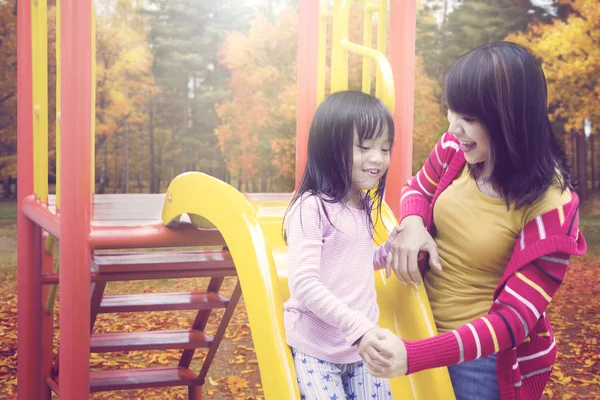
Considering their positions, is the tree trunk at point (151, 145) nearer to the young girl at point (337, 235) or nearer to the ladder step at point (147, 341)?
the ladder step at point (147, 341)

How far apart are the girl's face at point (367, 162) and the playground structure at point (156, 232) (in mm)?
352

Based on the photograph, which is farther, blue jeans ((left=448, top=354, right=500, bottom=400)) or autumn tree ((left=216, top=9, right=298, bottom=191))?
autumn tree ((left=216, top=9, right=298, bottom=191))

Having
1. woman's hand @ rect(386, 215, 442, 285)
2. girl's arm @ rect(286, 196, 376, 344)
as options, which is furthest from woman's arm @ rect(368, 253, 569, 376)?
woman's hand @ rect(386, 215, 442, 285)

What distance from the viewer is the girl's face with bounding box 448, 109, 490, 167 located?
1676mm

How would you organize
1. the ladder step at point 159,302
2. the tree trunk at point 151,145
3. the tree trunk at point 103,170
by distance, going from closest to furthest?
the ladder step at point 159,302, the tree trunk at point 103,170, the tree trunk at point 151,145

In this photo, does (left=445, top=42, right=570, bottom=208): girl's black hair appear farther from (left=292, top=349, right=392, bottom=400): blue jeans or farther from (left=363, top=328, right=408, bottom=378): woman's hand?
(left=292, top=349, right=392, bottom=400): blue jeans

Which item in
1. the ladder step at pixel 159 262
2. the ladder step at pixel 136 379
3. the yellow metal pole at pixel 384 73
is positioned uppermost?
the yellow metal pole at pixel 384 73

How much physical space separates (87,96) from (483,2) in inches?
532

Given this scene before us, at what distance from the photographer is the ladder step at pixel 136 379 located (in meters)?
3.53

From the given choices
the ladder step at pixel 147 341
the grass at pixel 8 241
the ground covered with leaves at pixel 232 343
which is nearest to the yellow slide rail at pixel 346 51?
the ladder step at pixel 147 341

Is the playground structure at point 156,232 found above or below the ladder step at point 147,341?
above

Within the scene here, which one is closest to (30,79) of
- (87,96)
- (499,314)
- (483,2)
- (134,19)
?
(87,96)

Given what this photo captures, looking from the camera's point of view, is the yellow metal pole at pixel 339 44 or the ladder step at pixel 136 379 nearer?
the yellow metal pole at pixel 339 44

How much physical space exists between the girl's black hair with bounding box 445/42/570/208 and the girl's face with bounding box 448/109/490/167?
2cm
